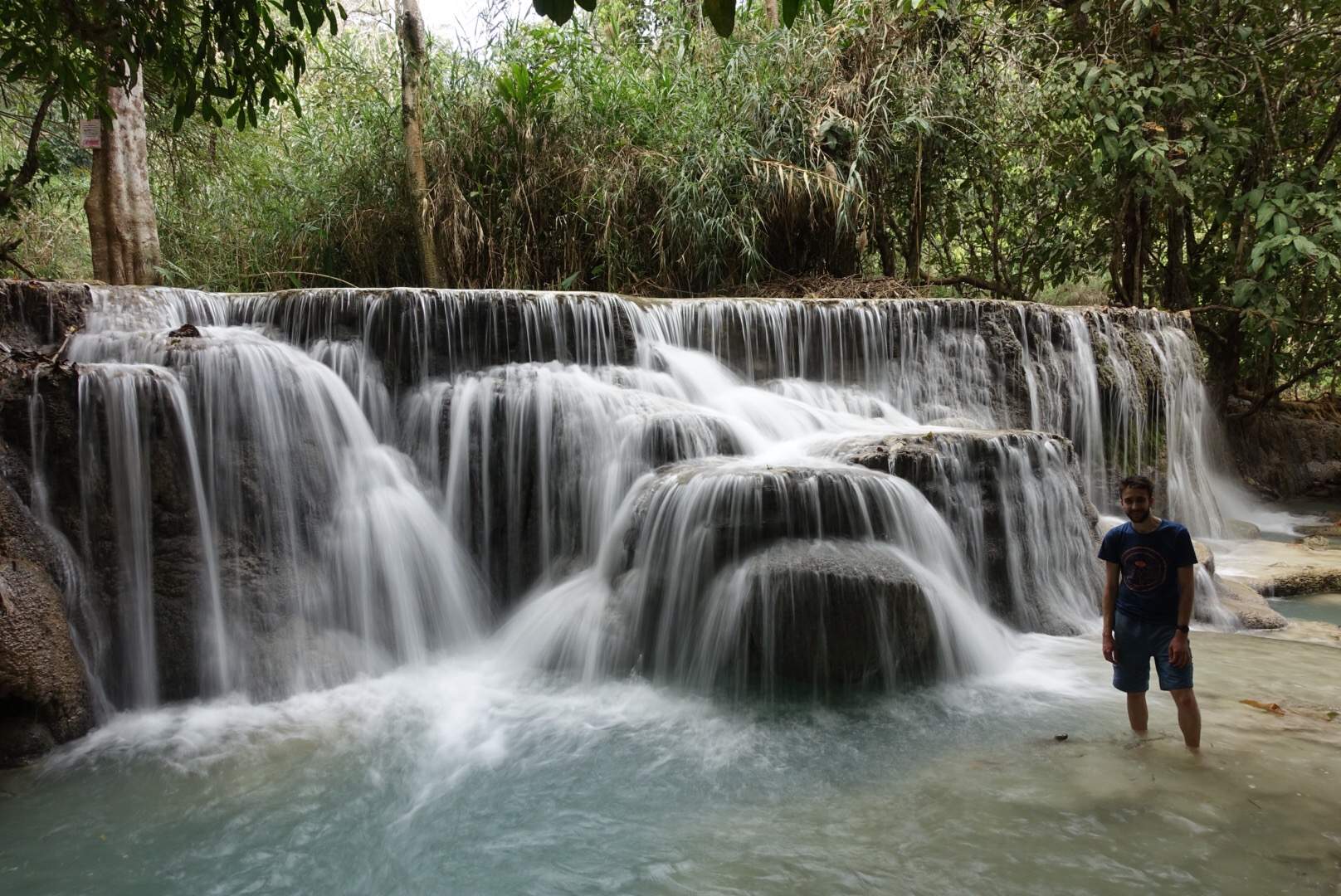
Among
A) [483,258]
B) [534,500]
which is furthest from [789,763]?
[483,258]

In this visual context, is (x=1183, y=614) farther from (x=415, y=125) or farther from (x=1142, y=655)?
(x=415, y=125)

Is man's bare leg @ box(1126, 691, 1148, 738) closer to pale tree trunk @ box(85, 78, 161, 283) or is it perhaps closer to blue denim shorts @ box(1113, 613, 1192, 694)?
blue denim shorts @ box(1113, 613, 1192, 694)

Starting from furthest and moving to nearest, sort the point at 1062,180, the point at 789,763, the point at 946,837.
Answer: the point at 1062,180
the point at 789,763
the point at 946,837

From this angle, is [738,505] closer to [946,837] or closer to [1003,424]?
[946,837]

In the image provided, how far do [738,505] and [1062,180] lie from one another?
8279mm

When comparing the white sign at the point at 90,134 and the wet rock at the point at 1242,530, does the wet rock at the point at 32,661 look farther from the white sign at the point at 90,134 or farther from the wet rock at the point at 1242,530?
the wet rock at the point at 1242,530

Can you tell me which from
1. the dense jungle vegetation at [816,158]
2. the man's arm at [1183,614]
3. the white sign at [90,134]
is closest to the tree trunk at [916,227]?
the dense jungle vegetation at [816,158]

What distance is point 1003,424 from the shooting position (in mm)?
8523

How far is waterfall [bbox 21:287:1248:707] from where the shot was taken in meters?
4.76

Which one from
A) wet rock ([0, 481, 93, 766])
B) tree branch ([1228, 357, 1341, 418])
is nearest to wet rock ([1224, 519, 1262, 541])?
tree branch ([1228, 357, 1341, 418])

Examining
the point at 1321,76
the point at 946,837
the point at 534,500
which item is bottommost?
the point at 946,837

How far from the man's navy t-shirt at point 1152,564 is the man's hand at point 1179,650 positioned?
0.07 m

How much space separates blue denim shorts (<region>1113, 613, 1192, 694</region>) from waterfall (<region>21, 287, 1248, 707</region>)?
1166 millimetres

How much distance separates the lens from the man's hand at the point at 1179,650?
3504 mm
